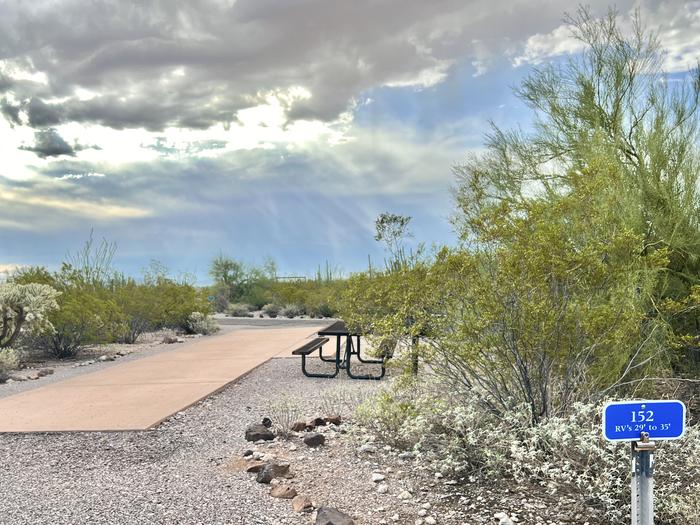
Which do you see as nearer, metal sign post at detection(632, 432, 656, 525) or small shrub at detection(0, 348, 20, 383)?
metal sign post at detection(632, 432, 656, 525)

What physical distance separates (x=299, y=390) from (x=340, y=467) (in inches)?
133

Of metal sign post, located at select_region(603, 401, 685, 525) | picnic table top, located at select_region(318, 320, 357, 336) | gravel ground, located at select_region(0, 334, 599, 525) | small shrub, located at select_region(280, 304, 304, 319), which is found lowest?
gravel ground, located at select_region(0, 334, 599, 525)

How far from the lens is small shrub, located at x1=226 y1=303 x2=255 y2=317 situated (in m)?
25.2

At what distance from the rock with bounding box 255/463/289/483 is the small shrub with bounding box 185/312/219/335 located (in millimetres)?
12510

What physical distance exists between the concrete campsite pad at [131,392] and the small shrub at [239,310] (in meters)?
12.5

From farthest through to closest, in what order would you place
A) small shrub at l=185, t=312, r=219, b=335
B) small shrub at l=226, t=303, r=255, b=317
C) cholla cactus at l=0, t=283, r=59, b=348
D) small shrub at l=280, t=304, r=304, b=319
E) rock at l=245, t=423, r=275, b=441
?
small shrub at l=226, t=303, r=255, b=317 < small shrub at l=280, t=304, r=304, b=319 < small shrub at l=185, t=312, r=219, b=335 < cholla cactus at l=0, t=283, r=59, b=348 < rock at l=245, t=423, r=275, b=441

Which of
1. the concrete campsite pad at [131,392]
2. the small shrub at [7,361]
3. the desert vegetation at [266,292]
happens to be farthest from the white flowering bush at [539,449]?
the desert vegetation at [266,292]

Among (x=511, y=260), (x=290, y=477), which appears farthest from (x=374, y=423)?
(x=511, y=260)

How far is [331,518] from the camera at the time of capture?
374cm

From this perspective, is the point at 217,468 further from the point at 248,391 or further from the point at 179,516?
the point at 248,391

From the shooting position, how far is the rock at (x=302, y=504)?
4070 millimetres

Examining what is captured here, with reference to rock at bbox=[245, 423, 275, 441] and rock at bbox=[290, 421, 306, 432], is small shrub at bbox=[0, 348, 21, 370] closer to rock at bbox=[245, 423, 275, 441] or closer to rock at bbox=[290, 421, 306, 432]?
rock at bbox=[245, 423, 275, 441]

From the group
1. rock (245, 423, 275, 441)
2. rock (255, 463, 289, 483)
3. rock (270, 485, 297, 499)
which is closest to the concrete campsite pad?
rock (245, 423, 275, 441)

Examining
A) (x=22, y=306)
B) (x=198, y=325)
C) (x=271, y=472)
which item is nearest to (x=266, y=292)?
(x=198, y=325)
